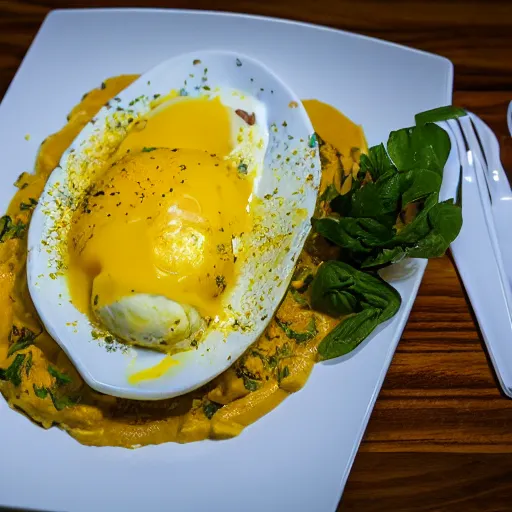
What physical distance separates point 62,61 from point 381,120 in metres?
1.13

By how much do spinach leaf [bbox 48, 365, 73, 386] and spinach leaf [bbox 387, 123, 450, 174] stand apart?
3.36ft

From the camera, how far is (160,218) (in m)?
1.48

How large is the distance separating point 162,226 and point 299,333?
1.50 feet

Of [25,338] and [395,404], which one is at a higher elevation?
[25,338]

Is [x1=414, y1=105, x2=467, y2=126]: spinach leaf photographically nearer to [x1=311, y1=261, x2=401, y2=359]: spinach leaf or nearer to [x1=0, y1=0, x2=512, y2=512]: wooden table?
[x1=0, y1=0, x2=512, y2=512]: wooden table

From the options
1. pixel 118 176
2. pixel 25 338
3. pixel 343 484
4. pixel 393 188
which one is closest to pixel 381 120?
pixel 393 188

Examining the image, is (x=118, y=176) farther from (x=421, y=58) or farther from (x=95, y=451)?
(x=421, y=58)

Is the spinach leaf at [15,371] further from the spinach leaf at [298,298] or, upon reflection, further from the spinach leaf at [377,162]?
the spinach leaf at [377,162]

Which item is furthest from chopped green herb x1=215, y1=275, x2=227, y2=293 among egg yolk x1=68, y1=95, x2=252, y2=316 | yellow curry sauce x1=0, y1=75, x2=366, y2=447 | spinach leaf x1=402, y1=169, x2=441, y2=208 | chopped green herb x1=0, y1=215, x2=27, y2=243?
chopped green herb x1=0, y1=215, x2=27, y2=243

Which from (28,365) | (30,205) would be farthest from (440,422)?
(30,205)

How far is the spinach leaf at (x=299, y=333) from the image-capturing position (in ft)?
5.20

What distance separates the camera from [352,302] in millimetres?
1550

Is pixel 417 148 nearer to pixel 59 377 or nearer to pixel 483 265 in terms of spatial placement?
pixel 483 265

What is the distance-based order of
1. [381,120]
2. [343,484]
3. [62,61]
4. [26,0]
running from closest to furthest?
[343,484]
[381,120]
[62,61]
[26,0]
